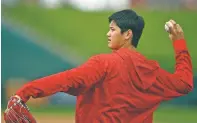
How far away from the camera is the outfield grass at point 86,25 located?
1877 centimetres

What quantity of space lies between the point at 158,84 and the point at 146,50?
14.0 metres

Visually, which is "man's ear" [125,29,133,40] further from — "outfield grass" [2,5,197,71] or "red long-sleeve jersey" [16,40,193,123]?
"outfield grass" [2,5,197,71]

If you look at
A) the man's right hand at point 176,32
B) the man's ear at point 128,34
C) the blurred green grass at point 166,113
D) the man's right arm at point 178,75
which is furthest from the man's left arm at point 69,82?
the blurred green grass at point 166,113

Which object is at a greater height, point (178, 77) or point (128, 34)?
point (128, 34)

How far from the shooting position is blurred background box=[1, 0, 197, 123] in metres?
17.8

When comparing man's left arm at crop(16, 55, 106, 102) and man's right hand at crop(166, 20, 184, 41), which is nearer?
man's left arm at crop(16, 55, 106, 102)

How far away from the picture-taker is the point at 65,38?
19.0 m

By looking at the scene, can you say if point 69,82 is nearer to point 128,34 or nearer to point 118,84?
point 118,84

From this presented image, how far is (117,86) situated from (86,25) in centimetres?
1498

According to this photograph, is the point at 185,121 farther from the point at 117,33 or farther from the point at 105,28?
the point at 117,33

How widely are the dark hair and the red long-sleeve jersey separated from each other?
142 mm

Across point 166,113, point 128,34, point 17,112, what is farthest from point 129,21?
point 166,113

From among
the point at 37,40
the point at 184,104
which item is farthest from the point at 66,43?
the point at 184,104

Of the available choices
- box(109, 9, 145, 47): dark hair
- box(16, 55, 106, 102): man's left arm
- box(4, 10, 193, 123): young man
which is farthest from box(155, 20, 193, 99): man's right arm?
box(16, 55, 106, 102): man's left arm
